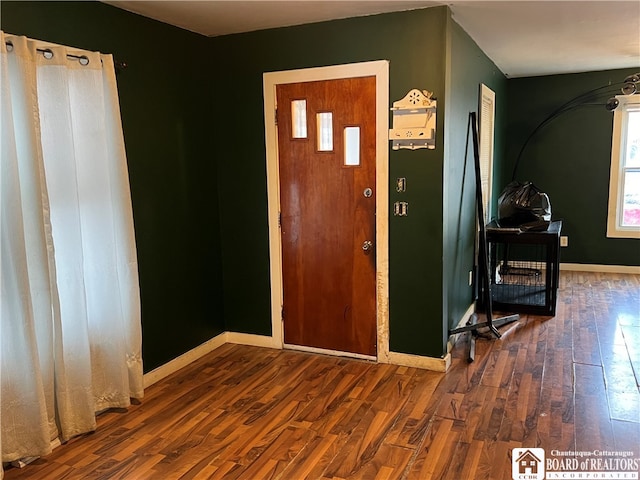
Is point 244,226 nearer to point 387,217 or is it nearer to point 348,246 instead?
point 348,246

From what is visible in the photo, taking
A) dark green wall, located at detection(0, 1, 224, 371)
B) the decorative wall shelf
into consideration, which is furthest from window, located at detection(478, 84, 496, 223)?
dark green wall, located at detection(0, 1, 224, 371)

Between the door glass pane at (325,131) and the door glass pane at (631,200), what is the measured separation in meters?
4.15

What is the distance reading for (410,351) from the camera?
3428 mm

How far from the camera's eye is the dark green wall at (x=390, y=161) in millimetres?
3160

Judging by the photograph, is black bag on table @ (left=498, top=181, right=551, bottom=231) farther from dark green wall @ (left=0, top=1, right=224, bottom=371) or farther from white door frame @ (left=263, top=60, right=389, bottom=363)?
dark green wall @ (left=0, top=1, right=224, bottom=371)

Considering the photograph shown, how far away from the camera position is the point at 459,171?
3.71m

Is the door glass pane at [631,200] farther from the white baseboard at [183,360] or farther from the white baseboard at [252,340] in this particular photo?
the white baseboard at [183,360]

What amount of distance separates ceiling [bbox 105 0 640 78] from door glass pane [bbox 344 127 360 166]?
0.71 meters

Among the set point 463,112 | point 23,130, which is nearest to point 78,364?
point 23,130

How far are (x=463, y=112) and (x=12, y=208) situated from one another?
2.91 metres

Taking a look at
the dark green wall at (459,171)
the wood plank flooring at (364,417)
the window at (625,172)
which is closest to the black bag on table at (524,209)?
the dark green wall at (459,171)

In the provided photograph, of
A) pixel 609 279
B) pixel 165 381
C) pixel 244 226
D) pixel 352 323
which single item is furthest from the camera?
pixel 609 279

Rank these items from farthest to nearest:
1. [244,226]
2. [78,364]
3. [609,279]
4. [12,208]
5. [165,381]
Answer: [609,279] → [244,226] → [165,381] → [78,364] → [12,208]

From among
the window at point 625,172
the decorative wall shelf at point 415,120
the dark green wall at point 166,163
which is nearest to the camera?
the dark green wall at point 166,163
